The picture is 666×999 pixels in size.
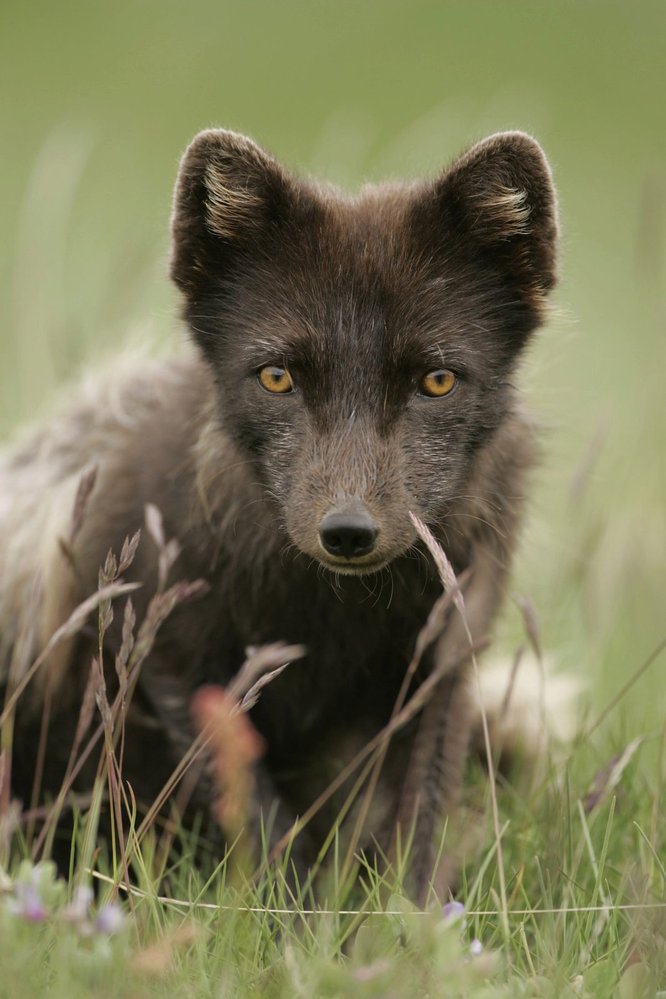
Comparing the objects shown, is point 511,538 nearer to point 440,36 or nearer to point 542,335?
point 542,335

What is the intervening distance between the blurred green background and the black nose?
1354 mm

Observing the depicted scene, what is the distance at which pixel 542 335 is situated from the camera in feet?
15.6

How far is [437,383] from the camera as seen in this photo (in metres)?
4.16

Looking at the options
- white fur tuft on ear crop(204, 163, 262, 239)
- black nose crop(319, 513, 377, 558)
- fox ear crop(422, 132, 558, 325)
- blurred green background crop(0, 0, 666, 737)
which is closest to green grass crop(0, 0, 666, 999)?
blurred green background crop(0, 0, 666, 737)

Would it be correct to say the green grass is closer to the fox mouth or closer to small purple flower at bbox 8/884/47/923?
small purple flower at bbox 8/884/47/923

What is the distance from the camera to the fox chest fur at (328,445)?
408cm

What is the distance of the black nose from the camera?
12.3 feet

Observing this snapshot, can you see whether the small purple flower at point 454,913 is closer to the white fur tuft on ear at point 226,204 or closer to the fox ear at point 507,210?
the fox ear at point 507,210

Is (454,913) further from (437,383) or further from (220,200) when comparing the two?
(220,200)

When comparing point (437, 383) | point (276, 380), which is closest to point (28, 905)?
point (276, 380)

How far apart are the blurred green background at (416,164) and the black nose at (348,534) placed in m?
1.35

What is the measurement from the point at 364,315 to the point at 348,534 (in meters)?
0.69

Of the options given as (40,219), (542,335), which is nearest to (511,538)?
(542,335)

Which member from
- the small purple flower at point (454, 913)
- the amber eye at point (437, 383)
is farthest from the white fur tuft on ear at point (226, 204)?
the small purple flower at point (454, 913)
